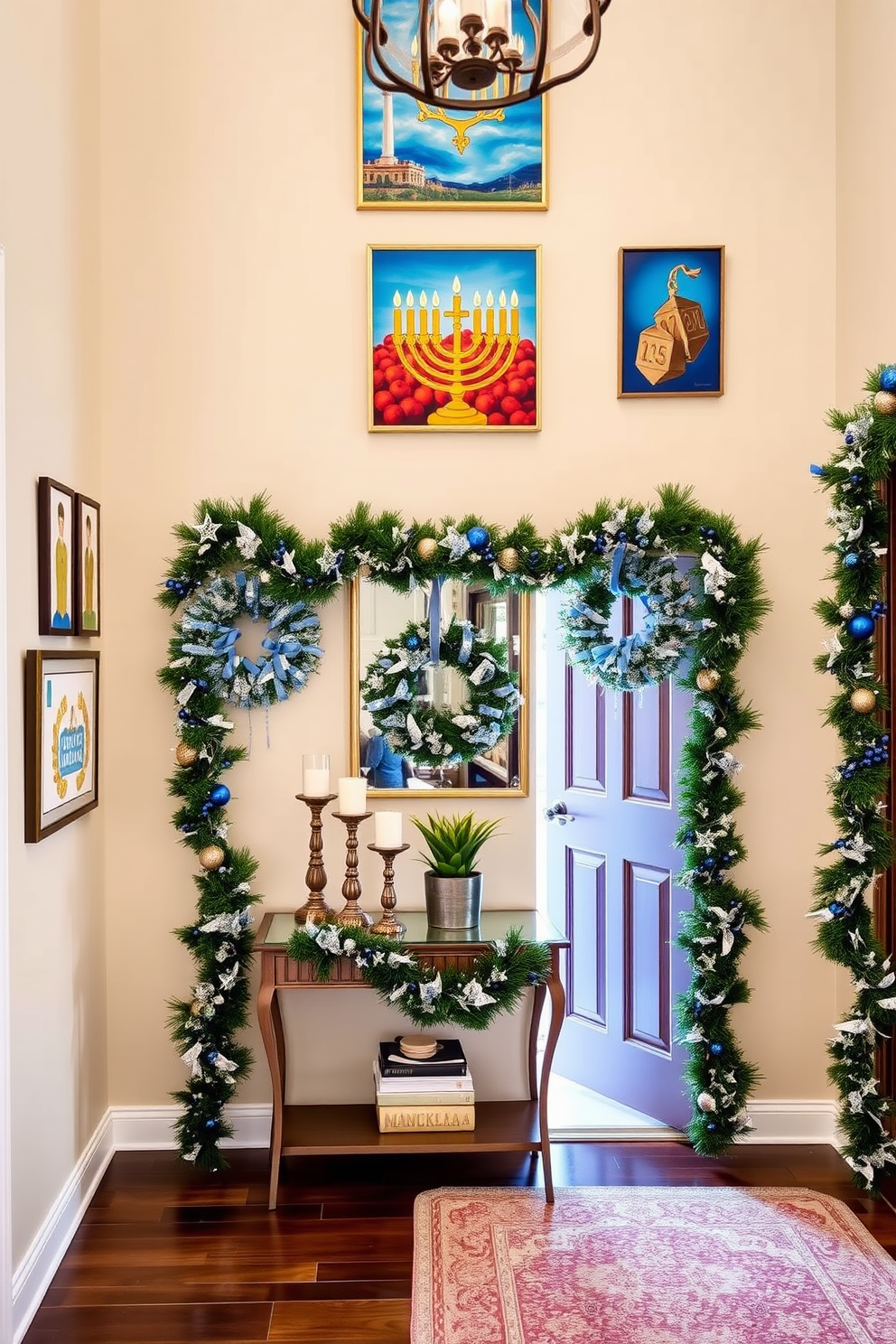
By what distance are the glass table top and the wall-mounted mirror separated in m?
0.36

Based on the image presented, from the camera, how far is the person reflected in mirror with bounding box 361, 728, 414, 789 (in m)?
3.19

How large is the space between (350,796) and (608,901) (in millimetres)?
1116

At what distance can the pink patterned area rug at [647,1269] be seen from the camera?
226cm

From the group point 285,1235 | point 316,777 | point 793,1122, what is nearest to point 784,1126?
point 793,1122

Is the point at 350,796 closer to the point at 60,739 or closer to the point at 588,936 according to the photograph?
the point at 60,739

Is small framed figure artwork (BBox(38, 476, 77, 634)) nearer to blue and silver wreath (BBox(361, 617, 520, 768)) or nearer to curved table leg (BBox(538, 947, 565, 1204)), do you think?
blue and silver wreath (BBox(361, 617, 520, 768))

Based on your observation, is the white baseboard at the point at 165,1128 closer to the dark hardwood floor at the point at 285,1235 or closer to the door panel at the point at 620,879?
the dark hardwood floor at the point at 285,1235

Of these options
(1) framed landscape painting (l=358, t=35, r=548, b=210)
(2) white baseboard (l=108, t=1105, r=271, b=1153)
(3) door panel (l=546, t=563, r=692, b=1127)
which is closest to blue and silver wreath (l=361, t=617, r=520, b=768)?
(3) door panel (l=546, t=563, r=692, b=1127)

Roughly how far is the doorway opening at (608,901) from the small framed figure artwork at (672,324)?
69 centimetres

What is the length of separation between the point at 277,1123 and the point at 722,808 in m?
1.51

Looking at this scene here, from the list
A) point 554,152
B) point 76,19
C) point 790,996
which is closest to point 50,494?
point 76,19

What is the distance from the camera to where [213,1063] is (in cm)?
296

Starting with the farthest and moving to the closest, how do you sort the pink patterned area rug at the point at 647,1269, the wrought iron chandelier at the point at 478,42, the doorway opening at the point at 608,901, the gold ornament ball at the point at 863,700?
the doorway opening at the point at 608,901, the gold ornament ball at the point at 863,700, the pink patterned area rug at the point at 647,1269, the wrought iron chandelier at the point at 478,42

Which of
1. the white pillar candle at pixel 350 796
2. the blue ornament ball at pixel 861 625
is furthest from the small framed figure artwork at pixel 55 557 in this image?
the blue ornament ball at pixel 861 625
